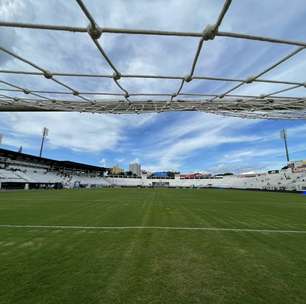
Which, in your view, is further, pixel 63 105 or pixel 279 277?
pixel 63 105

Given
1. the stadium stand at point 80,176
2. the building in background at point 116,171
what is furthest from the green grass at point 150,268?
the building in background at point 116,171

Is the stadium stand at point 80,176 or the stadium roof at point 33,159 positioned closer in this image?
the stadium stand at point 80,176

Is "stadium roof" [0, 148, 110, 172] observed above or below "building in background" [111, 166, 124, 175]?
below

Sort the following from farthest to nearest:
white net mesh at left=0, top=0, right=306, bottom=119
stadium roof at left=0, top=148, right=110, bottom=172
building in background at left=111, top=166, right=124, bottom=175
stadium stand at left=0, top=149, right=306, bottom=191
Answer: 1. building in background at left=111, top=166, right=124, bottom=175
2. stadium roof at left=0, top=148, right=110, bottom=172
3. stadium stand at left=0, top=149, right=306, bottom=191
4. white net mesh at left=0, top=0, right=306, bottom=119

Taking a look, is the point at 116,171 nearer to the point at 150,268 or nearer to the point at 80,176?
the point at 80,176

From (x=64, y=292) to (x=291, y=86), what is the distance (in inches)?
161

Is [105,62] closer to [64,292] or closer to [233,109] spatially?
[233,109]

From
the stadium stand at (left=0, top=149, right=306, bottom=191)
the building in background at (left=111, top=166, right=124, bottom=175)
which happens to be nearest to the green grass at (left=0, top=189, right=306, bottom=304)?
the stadium stand at (left=0, top=149, right=306, bottom=191)

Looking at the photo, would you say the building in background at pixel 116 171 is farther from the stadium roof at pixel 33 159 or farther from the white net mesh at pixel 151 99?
the white net mesh at pixel 151 99

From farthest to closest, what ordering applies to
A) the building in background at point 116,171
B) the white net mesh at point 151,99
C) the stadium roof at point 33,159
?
the building in background at point 116,171 → the stadium roof at point 33,159 → the white net mesh at point 151,99

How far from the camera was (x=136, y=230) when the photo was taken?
718 cm

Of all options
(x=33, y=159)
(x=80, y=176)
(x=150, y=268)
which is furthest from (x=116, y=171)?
(x=150, y=268)

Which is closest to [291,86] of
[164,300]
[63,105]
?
[164,300]

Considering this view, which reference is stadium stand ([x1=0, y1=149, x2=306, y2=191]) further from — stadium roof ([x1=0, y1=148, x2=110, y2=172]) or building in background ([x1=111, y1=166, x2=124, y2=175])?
building in background ([x1=111, y1=166, x2=124, y2=175])
